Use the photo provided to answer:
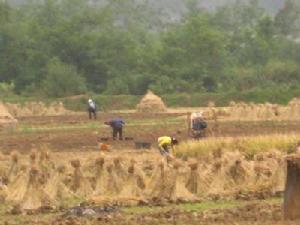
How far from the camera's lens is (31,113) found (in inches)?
3039

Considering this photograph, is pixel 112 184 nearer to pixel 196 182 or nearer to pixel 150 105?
pixel 196 182

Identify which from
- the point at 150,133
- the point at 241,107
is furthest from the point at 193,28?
the point at 150,133

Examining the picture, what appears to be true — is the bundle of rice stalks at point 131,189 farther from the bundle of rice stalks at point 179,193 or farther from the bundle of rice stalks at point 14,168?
the bundle of rice stalks at point 14,168

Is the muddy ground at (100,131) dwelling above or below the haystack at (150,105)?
below

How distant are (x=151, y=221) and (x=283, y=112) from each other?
142ft

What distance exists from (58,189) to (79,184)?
103cm

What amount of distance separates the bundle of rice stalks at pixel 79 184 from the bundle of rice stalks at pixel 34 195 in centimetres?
185

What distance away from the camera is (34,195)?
2362 centimetres

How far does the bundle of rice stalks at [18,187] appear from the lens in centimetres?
2431

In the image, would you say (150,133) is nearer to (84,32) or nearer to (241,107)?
(241,107)

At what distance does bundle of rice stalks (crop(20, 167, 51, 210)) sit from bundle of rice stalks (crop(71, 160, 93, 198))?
6.07 feet

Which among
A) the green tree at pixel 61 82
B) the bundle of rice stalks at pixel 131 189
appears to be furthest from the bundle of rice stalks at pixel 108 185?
the green tree at pixel 61 82

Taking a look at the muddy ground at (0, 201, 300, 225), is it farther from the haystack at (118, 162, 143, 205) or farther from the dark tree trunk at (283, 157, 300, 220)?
the haystack at (118, 162, 143, 205)

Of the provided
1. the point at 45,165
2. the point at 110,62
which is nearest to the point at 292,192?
the point at 45,165
